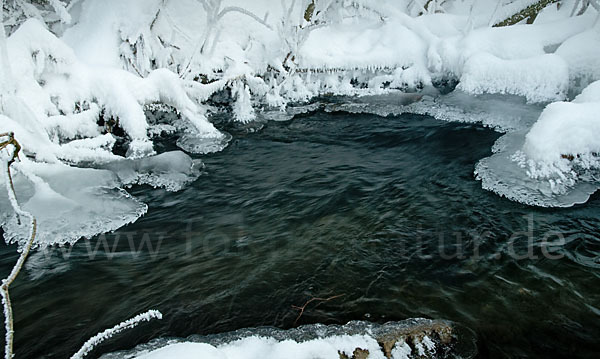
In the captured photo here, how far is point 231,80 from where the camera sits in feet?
25.7

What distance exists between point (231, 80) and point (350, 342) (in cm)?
664

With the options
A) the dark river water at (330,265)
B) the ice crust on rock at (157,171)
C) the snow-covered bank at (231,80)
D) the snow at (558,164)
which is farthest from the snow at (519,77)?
the ice crust on rock at (157,171)

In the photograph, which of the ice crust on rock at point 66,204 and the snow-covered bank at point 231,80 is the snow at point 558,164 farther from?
the ice crust on rock at point 66,204

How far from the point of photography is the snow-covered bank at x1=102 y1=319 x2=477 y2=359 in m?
2.15

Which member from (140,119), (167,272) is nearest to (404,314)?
(167,272)

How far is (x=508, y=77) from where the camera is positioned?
25.0ft

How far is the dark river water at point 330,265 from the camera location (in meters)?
2.56

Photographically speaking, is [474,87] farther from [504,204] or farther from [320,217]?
[320,217]

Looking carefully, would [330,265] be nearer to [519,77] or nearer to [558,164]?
[558,164]

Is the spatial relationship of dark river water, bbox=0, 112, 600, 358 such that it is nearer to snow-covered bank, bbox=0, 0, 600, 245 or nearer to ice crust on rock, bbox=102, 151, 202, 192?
ice crust on rock, bbox=102, 151, 202, 192

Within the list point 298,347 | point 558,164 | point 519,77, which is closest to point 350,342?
point 298,347

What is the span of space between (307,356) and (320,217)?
2.06 metres

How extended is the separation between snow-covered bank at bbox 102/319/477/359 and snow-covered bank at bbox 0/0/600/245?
2285 millimetres

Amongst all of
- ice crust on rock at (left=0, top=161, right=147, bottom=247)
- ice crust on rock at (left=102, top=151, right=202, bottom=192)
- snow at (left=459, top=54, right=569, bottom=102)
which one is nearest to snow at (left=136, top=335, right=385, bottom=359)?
ice crust on rock at (left=0, top=161, right=147, bottom=247)
